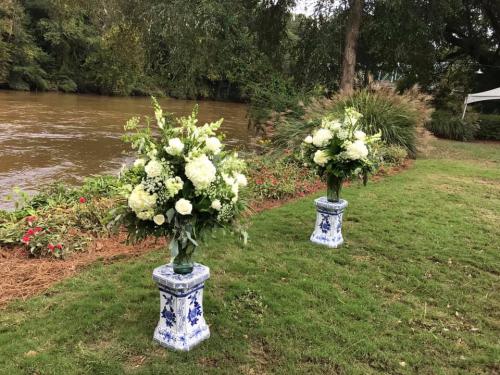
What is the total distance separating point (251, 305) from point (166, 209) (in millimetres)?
1300

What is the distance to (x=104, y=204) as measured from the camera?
17.9ft

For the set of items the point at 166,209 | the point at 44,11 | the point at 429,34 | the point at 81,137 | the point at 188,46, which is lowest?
the point at 81,137

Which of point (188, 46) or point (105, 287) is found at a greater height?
point (188, 46)

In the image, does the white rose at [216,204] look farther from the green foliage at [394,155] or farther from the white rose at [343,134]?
the green foliage at [394,155]

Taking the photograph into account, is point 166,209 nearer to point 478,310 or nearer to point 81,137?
point 478,310

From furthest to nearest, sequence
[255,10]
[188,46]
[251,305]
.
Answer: [255,10] → [188,46] → [251,305]

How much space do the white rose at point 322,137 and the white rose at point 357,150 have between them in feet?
0.81

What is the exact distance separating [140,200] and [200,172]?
1.27 ft

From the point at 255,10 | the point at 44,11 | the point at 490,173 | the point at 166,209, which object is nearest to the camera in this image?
the point at 166,209

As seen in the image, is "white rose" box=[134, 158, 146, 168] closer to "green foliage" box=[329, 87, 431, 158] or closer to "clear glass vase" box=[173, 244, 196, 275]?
"clear glass vase" box=[173, 244, 196, 275]

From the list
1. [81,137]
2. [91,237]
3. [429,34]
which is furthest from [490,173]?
[81,137]

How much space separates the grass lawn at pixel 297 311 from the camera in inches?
115

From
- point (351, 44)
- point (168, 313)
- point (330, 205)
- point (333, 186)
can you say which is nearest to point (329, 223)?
point (330, 205)

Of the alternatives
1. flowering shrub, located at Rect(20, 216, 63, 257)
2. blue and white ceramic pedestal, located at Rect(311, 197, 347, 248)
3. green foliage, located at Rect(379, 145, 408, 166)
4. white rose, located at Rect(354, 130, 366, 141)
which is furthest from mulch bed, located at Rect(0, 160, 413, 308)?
green foliage, located at Rect(379, 145, 408, 166)
